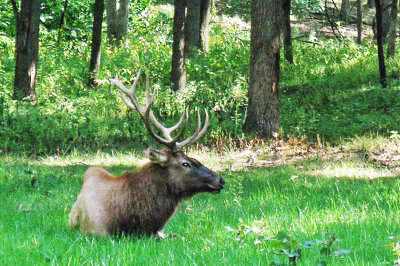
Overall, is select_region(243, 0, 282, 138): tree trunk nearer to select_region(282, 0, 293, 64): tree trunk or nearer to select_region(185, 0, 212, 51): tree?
select_region(282, 0, 293, 64): tree trunk

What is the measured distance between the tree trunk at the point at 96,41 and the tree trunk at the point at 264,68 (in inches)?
218

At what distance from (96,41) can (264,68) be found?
617 cm

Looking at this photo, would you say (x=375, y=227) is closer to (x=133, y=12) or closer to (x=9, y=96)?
(x=9, y=96)

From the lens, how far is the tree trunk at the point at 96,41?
17.2m

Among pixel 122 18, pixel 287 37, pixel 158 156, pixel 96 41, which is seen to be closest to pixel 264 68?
pixel 96 41

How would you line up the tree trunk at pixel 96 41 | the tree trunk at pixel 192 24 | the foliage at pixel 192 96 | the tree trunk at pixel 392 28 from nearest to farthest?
the foliage at pixel 192 96
the tree trunk at pixel 96 41
the tree trunk at pixel 392 28
the tree trunk at pixel 192 24

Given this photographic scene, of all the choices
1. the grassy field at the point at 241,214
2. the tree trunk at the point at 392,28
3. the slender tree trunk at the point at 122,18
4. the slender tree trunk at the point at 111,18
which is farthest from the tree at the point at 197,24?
the grassy field at the point at 241,214

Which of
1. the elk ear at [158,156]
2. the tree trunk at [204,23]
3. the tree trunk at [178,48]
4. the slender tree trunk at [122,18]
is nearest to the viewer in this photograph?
the elk ear at [158,156]

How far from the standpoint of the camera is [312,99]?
1617 centimetres

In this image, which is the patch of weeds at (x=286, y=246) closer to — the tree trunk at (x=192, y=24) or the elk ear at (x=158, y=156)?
the elk ear at (x=158, y=156)

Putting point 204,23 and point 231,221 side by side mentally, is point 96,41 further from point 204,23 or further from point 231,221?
point 231,221

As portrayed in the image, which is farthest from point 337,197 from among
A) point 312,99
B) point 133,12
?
point 133,12

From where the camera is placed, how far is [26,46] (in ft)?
48.3

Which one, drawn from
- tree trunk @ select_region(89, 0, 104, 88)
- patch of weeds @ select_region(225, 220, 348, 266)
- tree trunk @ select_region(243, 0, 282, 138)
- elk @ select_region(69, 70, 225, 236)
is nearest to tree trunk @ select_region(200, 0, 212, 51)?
tree trunk @ select_region(89, 0, 104, 88)
